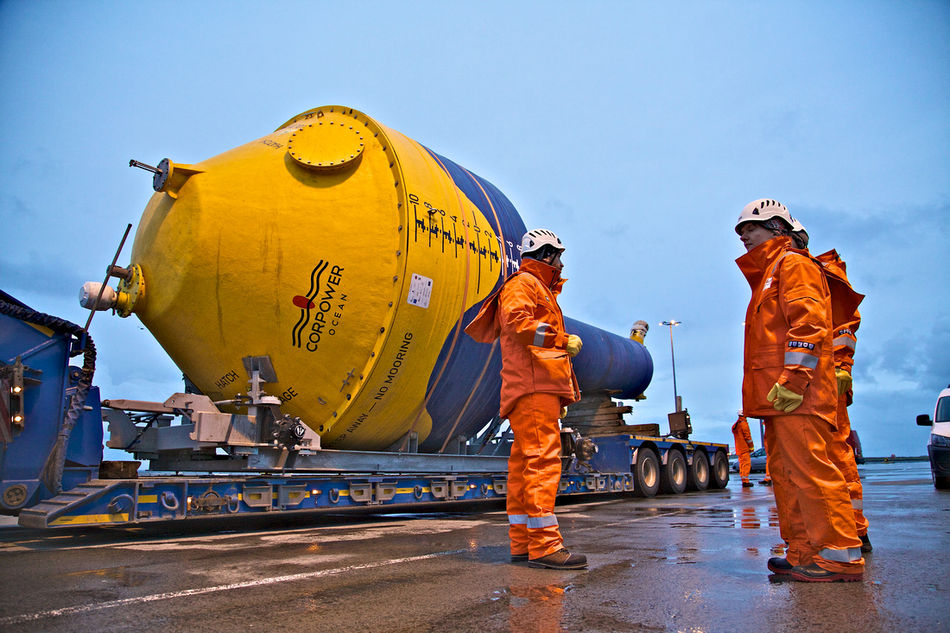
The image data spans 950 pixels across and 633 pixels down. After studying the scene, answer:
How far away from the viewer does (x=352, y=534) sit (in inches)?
240

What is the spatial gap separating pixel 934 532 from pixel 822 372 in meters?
3.17

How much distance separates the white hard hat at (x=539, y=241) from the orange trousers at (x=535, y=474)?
3.69 ft

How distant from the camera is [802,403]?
3.63 metres

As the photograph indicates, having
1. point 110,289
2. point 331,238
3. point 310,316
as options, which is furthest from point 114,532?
point 331,238

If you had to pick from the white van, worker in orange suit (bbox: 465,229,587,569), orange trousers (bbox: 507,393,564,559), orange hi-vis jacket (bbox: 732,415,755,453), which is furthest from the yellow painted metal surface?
the white van

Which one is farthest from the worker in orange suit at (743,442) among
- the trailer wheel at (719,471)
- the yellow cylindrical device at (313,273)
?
the yellow cylindrical device at (313,273)

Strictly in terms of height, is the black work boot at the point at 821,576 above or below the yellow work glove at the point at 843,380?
below

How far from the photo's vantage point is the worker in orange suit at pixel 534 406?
4027mm

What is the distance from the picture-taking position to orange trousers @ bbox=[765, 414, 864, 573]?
343cm

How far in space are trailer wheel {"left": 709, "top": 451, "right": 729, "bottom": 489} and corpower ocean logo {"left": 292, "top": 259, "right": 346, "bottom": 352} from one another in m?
12.4

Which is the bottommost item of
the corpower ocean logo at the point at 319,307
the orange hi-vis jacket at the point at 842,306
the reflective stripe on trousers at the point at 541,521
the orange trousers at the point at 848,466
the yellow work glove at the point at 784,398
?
the reflective stripe on trousers at the point at 541,521

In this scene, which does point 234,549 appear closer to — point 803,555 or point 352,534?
point 352,534

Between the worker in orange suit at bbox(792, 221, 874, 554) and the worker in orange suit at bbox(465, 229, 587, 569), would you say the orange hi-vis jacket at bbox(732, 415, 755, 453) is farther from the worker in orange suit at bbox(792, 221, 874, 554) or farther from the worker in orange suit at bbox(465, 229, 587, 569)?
the worker in orange suit at bbox(465, 229, 587, 569)

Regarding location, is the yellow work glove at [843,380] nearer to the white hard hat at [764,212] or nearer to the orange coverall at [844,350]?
the orange coverall at [844,350]
